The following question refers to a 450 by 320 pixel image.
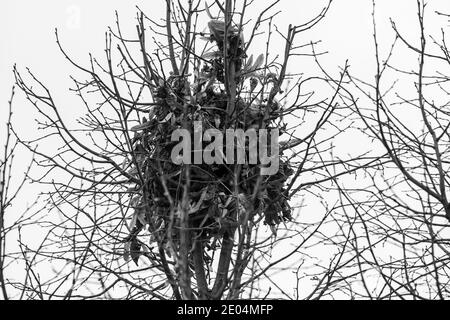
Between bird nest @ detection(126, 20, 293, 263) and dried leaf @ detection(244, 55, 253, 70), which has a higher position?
dried leaf @ detection(244, 55, 253, 70)

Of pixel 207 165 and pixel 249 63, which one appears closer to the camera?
pixel 207 165

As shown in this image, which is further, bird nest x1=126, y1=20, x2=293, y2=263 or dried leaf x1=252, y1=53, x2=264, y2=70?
dried leaf x1=252, y1=53, x2=264, y2=70

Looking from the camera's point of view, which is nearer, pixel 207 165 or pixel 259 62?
pixel 207 165

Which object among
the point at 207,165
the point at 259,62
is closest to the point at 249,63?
the point at 259,62

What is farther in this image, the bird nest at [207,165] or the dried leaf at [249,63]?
the dried leaf at [249,63]

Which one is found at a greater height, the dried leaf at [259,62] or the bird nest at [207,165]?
the dried leaf at [259,62]

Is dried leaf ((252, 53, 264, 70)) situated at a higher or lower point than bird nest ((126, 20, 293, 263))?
higher

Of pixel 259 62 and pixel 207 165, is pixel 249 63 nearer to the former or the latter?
pixel 259 62

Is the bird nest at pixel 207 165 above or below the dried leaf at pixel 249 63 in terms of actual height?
below

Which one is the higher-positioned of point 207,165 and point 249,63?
point 249,63
